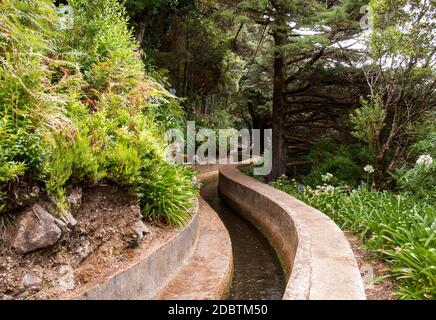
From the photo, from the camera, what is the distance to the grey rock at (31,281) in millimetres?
3146

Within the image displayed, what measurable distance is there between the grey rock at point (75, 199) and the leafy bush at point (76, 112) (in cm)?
12

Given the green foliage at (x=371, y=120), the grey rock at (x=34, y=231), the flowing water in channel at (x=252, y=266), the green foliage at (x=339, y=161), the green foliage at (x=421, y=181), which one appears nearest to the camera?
the grey rock at (x=34, y=231)

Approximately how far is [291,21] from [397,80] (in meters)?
3.14

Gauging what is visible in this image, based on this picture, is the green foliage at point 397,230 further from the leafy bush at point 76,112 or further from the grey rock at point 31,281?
the grey rock at point 31,281

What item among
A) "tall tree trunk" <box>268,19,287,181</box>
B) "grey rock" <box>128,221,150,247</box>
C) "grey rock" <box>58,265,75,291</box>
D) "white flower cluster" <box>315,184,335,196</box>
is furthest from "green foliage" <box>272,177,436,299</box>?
"tall tree trunk" <box>268,19,287,181</box>

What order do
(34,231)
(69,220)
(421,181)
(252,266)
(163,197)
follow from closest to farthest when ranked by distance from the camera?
1. (34,231)
2. (69,220)
3. (163,197)
4. (252,266)
5. (421,181)

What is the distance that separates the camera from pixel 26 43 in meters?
4.20

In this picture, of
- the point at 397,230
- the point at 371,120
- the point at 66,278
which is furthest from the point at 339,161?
the point at 66,278

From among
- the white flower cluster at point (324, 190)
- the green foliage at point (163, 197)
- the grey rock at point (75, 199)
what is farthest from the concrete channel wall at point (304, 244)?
the grey rock at point (75, 199)

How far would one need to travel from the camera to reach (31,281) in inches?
125

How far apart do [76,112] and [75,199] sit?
138 centimetres

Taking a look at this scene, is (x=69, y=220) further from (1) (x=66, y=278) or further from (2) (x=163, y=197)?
(2) (x=163, y=197)

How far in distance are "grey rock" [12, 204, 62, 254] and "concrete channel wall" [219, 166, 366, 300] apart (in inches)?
97.9
